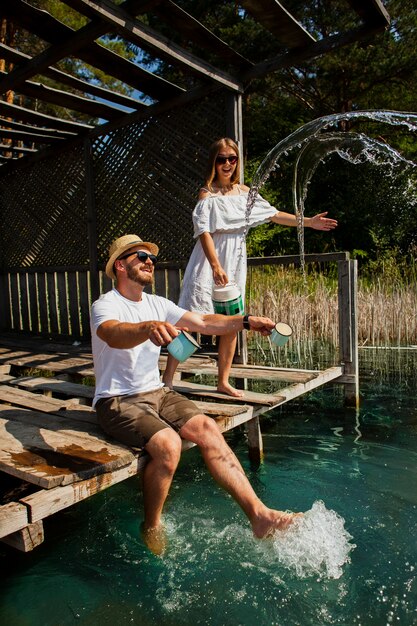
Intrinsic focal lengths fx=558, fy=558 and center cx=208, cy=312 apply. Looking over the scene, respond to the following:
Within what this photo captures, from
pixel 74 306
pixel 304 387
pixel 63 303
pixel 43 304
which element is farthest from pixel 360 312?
pixel 43 304

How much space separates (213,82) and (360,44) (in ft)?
40.3

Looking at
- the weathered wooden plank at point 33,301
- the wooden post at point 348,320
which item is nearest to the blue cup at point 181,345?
the wooden post at point 348,320

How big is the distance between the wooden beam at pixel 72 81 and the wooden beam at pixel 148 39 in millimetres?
934

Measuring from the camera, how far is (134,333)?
263 cm

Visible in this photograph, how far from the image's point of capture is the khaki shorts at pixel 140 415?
2.90 m

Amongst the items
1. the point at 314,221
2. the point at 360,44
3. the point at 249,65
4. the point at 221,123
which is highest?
the point at 360,44

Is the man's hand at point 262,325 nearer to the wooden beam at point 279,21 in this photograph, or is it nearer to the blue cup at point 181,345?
the blue cup at point 181,345

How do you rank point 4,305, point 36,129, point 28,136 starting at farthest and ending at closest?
point 4,305 < point 28,136 < point 36,129

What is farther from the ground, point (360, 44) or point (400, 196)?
point (360, 44)

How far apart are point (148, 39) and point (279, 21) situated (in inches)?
41.2

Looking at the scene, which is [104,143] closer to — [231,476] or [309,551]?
[231,476]

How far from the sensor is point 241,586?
2604mm

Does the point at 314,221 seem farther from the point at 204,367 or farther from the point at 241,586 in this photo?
the point at 241,586

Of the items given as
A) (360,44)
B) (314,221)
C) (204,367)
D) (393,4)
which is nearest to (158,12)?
(314,221)
